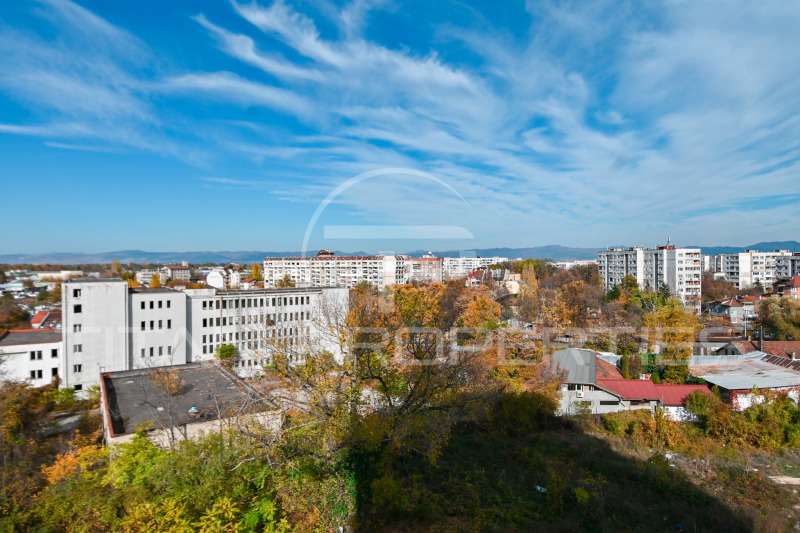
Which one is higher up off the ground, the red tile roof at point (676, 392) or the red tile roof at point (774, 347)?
the red tile roof at point (774, 347)

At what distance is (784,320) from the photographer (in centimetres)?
1555

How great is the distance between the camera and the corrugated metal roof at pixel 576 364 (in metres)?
9.71

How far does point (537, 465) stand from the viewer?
7.16 m

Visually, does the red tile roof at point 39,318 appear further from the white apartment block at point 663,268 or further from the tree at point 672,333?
the white apartment block at point 663,268

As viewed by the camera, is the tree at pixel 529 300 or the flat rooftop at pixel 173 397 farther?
the tree at pixel 529 300

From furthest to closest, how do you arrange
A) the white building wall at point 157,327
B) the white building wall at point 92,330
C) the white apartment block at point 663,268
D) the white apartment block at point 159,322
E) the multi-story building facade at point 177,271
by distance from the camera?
the multi-story building facade at point 177,271 → the white apartment block at point 663,268 → the white building wall at point 157,327 → the white apartment block at point 159,322 → the white building wall at point 92,330

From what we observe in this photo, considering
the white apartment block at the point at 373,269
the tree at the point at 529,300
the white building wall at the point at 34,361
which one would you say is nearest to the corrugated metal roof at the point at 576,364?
the tree at the point at 529,300

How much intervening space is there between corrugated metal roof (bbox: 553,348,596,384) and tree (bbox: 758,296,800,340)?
33.8 ft

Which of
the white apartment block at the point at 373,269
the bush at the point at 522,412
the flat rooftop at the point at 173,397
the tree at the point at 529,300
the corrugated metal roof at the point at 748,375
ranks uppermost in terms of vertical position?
the white apartment block at the point at 373,269

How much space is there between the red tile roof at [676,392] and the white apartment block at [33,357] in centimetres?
1713

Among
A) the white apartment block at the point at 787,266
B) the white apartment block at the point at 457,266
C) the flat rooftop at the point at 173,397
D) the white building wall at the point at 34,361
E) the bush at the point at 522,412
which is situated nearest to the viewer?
the flat rooftop at the point at 173,397

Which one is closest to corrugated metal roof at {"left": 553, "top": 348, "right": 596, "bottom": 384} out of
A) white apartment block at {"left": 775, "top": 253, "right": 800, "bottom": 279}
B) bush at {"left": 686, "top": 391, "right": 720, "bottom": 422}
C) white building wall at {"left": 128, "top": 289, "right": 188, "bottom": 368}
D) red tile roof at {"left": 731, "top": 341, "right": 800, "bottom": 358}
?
bush at {"left": 686, "top": 391, "right": 720, "bottom": 422}

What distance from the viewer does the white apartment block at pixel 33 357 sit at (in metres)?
11.6

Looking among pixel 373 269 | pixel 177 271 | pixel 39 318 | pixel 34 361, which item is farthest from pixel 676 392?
pixel 177 271
